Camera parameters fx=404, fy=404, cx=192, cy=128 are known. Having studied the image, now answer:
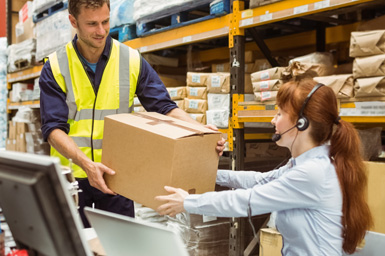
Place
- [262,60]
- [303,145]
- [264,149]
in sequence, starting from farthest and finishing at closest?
[264,149]
[262,60]
[303,145]

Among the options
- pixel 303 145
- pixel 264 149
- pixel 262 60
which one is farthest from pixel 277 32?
pixel 303 145

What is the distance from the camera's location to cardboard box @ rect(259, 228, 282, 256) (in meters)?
2.53

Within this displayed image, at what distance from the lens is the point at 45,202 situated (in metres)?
0.72

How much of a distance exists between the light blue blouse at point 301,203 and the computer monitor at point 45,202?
32.7 inches

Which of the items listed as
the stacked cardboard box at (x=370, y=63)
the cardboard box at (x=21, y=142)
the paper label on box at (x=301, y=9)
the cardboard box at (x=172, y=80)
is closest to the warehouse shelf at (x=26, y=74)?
the cardboard box at (x=21, y=142)

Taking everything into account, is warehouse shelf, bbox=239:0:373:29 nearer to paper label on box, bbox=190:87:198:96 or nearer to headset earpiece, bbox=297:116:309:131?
paper label on box, bbox=190:87:198:96

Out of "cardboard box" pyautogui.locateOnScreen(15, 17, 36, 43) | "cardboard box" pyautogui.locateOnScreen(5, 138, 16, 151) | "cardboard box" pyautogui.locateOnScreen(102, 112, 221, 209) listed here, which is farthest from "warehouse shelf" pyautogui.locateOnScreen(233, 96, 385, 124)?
"cardboard box" pyautogui.locateOnScreen(5, 138, 16, 151)

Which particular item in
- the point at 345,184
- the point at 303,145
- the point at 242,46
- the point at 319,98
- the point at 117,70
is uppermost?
the point at 242,46

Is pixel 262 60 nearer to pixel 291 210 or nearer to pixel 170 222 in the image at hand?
pixel 170 222

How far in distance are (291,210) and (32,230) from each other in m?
1.08

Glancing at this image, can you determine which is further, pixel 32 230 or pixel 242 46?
pixel 242 46

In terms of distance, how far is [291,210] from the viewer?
1611 millimetres

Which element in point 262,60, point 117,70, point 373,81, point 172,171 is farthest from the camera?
point 262,60

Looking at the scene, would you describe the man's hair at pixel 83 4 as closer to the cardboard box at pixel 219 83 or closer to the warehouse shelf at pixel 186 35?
the warehouse shelf at pixel 186 35
